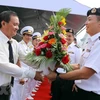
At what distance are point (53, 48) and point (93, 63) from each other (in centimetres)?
44

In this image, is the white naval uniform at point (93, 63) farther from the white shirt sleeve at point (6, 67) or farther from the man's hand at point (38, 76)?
the white shirt sleeve at point (6, 67)

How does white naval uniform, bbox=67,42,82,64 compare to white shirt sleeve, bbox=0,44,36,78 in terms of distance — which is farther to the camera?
white naval uniform, bbox=67,42,82,64

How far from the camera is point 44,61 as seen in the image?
2.21 m

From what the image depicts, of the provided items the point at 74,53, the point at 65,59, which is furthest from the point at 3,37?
the point at 74,53

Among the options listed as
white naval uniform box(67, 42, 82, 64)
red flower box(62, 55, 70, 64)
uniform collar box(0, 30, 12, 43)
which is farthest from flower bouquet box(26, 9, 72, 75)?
white naval uniform box(67, 42, 82, 64)

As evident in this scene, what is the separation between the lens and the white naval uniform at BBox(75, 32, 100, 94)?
79.3 inches

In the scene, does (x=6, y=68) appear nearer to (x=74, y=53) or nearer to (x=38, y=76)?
(x=38, y=76)

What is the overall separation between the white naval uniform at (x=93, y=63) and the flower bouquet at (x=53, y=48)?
0.80 ft

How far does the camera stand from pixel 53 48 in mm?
2180

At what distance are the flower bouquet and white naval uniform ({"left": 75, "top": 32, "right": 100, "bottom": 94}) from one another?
0.24 m

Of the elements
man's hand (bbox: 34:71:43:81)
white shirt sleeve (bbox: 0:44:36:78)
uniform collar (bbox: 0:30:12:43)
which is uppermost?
uniform collar (bbox: 0:30:12:43)

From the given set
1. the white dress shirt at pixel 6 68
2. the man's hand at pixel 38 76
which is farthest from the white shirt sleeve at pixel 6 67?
the man's hand at pixel 38 76

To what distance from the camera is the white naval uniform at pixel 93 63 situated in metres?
2.01

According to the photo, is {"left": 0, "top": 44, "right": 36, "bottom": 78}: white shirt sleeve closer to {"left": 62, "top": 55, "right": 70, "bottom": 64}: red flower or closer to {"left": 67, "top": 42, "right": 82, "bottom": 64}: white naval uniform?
{"left": 62, "top": 55, "right": 70, "bottom": 64}: red flower
